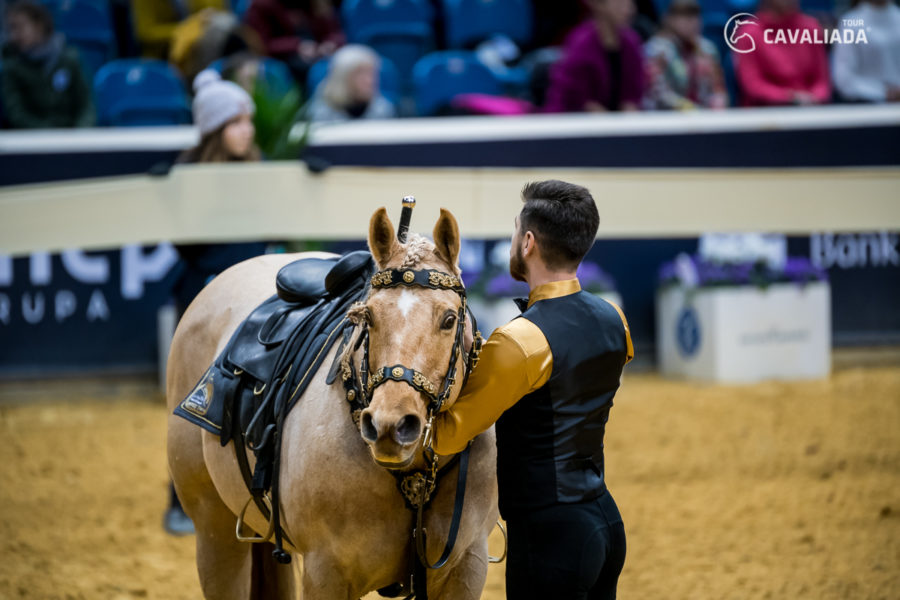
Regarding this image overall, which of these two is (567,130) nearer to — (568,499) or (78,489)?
(78,489)

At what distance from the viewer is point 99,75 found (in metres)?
Result: 9.52

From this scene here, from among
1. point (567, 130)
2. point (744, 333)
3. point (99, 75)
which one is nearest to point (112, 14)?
point (99, 75)

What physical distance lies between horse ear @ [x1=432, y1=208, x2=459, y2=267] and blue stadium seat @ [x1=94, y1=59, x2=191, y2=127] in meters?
7.50

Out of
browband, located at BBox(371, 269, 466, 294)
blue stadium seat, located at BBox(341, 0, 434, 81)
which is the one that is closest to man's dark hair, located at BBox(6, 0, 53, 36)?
blue stadium seat, located at BBox(341, 0, 434, 81)

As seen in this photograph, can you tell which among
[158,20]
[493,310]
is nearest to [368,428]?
[493,310]

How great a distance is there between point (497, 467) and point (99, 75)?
8312 mm

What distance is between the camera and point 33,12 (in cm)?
862

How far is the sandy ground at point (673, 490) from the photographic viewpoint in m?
4.51

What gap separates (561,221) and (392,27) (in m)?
Answer: 8.37

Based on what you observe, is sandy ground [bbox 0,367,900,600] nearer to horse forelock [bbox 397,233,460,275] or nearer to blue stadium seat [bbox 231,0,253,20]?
horse forelock [bbox 397,233,460,275]

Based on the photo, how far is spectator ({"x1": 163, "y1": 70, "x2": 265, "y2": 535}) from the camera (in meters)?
4.77

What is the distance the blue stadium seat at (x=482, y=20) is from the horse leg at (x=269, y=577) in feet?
25.8

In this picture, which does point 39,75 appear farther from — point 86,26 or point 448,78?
point 448,78

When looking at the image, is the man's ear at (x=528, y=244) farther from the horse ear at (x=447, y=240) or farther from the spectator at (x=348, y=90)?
the spectator at (x=348, y=90)
